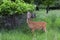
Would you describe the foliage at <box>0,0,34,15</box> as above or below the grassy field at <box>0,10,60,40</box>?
above

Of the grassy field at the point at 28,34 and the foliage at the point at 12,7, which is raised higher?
the foliage at the point at 12,7

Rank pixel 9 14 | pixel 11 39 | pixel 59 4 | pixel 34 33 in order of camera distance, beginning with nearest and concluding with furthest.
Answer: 1. pixel 11 39
2. pixel 34 33
3. pixel 9 14
4. pixel 59 4

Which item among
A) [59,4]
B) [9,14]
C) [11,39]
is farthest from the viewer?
[59,4]

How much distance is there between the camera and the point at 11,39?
8.90m

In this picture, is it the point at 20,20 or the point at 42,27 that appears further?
the point at 20,20

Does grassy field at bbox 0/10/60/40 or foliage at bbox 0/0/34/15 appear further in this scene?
foliage at bbox 0/0/34/15

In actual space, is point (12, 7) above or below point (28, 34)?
above

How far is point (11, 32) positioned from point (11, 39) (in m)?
1.18

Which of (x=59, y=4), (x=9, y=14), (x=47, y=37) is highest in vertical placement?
(x=9, y=14)

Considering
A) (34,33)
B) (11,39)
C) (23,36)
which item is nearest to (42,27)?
(34,33)

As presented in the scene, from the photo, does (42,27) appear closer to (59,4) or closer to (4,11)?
(4,11)

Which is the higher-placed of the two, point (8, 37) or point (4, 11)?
point (4, 11)

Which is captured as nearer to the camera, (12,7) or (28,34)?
(28,34)

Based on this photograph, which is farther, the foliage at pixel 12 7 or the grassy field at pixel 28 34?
the foliage at pixel 12 7
